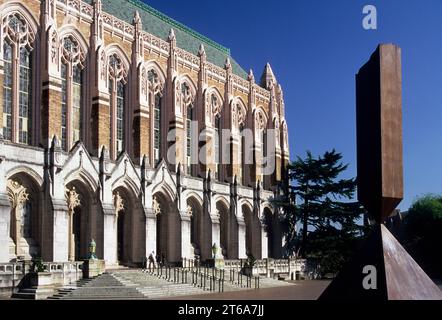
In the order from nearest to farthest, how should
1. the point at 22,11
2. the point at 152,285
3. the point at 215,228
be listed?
the point at 152,285
the point at 22,11
the point at 215,228

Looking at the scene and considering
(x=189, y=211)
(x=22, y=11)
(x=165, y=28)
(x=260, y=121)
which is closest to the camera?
(x=22, y=11)

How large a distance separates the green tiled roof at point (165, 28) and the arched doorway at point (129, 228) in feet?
46.2


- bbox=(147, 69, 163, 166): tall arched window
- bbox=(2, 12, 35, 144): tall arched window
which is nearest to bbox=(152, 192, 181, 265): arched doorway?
bbox=(147, 69, 163, 166): tall arched window

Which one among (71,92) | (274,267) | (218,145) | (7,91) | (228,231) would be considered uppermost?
→ (71,92)

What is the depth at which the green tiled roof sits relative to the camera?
47.3 metres

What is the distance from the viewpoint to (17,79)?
34594 mm

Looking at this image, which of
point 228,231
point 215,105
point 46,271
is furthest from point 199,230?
point 46,271

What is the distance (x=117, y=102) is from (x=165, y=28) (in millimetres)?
13157

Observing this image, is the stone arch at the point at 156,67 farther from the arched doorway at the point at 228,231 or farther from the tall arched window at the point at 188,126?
the arched doorway at the point at 228,231

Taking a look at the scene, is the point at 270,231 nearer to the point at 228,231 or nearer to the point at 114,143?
the point at 228,231

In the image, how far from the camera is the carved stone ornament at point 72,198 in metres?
34.8

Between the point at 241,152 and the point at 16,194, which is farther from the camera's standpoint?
the point at 241,152

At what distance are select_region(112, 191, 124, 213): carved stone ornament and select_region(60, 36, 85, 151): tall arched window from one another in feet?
12.7

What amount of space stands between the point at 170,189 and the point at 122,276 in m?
11.6
